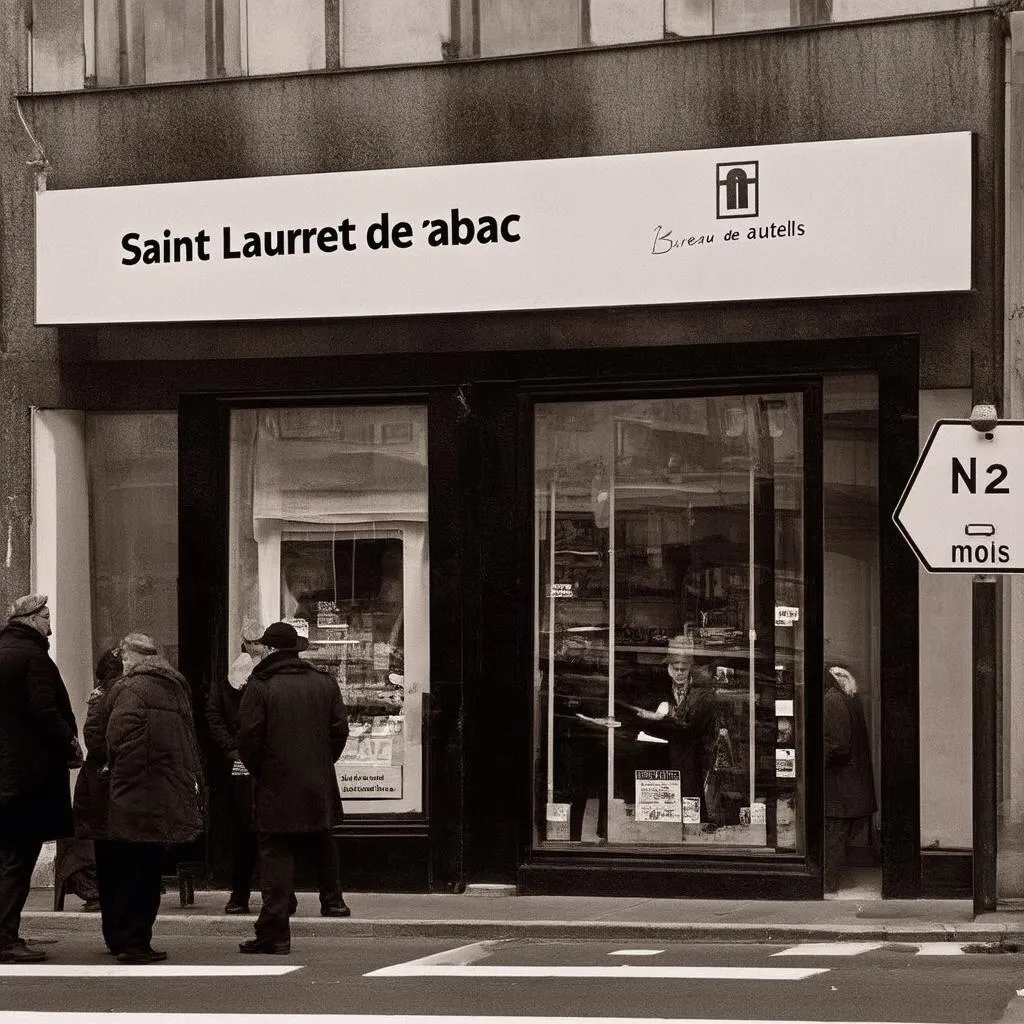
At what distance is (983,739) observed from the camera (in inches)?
469

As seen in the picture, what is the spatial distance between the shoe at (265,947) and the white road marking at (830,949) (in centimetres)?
263

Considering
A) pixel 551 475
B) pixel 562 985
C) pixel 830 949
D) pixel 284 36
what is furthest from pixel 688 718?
pixel 284 36

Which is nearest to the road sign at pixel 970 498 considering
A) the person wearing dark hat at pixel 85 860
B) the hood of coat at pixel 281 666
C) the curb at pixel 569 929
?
the curb at pixel 569 929

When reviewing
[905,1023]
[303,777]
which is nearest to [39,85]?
[303,777]

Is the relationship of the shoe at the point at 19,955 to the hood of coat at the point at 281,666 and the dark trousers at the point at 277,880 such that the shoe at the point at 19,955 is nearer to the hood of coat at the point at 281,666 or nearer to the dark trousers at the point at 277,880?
the dark trousers at the point at 277,880

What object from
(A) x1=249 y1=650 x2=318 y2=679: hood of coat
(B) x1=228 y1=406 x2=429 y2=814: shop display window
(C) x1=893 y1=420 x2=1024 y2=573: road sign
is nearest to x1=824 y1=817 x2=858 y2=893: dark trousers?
(C) x1=893 y1=420 x2=1024 y2=573: road sign

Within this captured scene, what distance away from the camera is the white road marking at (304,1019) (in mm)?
8914

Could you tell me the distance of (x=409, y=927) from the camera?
12688mm

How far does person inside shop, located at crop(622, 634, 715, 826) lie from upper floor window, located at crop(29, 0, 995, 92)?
4140 mm

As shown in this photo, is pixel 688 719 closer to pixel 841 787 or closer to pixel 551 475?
pixel 841 787

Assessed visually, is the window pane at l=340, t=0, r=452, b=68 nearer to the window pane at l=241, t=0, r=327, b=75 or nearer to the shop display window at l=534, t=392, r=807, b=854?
the window pane at l=241, t=0, r=327, b=75

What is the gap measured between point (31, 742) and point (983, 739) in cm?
525

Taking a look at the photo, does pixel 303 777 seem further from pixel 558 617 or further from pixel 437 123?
pixel 437 123

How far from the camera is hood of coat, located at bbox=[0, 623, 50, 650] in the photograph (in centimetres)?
1170
